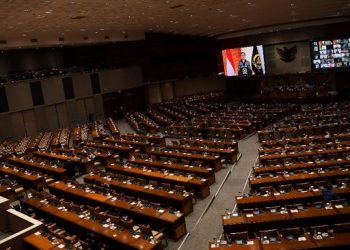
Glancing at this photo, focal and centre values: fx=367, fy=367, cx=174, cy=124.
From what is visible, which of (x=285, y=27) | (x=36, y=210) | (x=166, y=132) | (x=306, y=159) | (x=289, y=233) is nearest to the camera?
(x=289, y=233)

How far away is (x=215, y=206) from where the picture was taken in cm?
1241

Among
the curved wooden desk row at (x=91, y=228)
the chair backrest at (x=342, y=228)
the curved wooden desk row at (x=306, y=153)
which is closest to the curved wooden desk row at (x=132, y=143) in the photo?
the curved wooden desk row at (x=306, y=153)

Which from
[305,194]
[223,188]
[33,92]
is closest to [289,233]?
[305,194]

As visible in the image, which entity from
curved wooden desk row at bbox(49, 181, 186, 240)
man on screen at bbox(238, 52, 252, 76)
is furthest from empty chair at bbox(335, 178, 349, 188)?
man on screen at bbox(238, 52, 252, 76)

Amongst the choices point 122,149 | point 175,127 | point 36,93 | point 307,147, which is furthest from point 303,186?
point 36,93

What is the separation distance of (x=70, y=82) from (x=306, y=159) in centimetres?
2289

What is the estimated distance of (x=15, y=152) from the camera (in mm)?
22625

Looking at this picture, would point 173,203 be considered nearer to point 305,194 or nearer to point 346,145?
point 305,194

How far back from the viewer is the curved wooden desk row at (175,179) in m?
13.0

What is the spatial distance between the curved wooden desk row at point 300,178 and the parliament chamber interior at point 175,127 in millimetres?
47

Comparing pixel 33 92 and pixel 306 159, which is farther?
pixel 33 92

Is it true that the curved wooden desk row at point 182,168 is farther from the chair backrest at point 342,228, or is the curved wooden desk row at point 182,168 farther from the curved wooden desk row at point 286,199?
the chair backrest at point 342,228

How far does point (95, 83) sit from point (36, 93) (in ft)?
18.0

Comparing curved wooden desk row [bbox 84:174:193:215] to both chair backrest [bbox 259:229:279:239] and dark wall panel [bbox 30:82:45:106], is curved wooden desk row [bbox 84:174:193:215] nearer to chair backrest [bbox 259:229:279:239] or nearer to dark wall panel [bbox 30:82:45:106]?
chair backrest [bbox 259:229:279:239]
